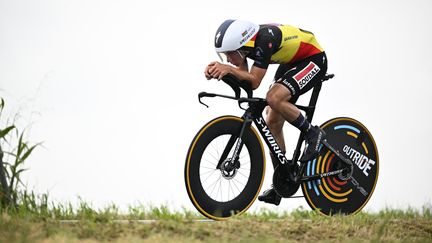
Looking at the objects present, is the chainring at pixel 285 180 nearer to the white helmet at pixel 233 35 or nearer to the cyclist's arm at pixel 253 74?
the cyclist's arm at pixel 253 74

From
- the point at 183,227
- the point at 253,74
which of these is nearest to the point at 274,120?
the point at 253,74

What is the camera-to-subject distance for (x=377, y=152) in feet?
35.0

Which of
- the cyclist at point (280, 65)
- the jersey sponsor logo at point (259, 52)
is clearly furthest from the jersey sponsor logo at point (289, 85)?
the jersey sponsor logo at point (259, 52)

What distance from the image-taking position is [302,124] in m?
9.39

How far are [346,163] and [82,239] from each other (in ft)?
13.4

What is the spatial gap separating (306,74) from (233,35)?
117 cm

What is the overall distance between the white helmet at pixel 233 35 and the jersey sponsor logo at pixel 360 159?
2461mm

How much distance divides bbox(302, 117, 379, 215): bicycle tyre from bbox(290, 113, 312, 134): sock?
61 cm

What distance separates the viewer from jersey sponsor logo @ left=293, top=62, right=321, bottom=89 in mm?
9281

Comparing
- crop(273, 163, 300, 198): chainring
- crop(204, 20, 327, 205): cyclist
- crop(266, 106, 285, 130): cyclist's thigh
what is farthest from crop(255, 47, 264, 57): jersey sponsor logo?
crop(273, 163, 300, 198): chainring

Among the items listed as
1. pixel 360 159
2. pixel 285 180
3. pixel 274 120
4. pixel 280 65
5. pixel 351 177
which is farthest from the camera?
pixel 360 159

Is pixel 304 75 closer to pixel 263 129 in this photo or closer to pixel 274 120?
pixel 274 120

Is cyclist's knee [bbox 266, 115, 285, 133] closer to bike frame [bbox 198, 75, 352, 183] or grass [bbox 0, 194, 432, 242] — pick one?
bike frame [bbox 198, 75, 352, 183]

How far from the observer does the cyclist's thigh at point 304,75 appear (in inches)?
362
